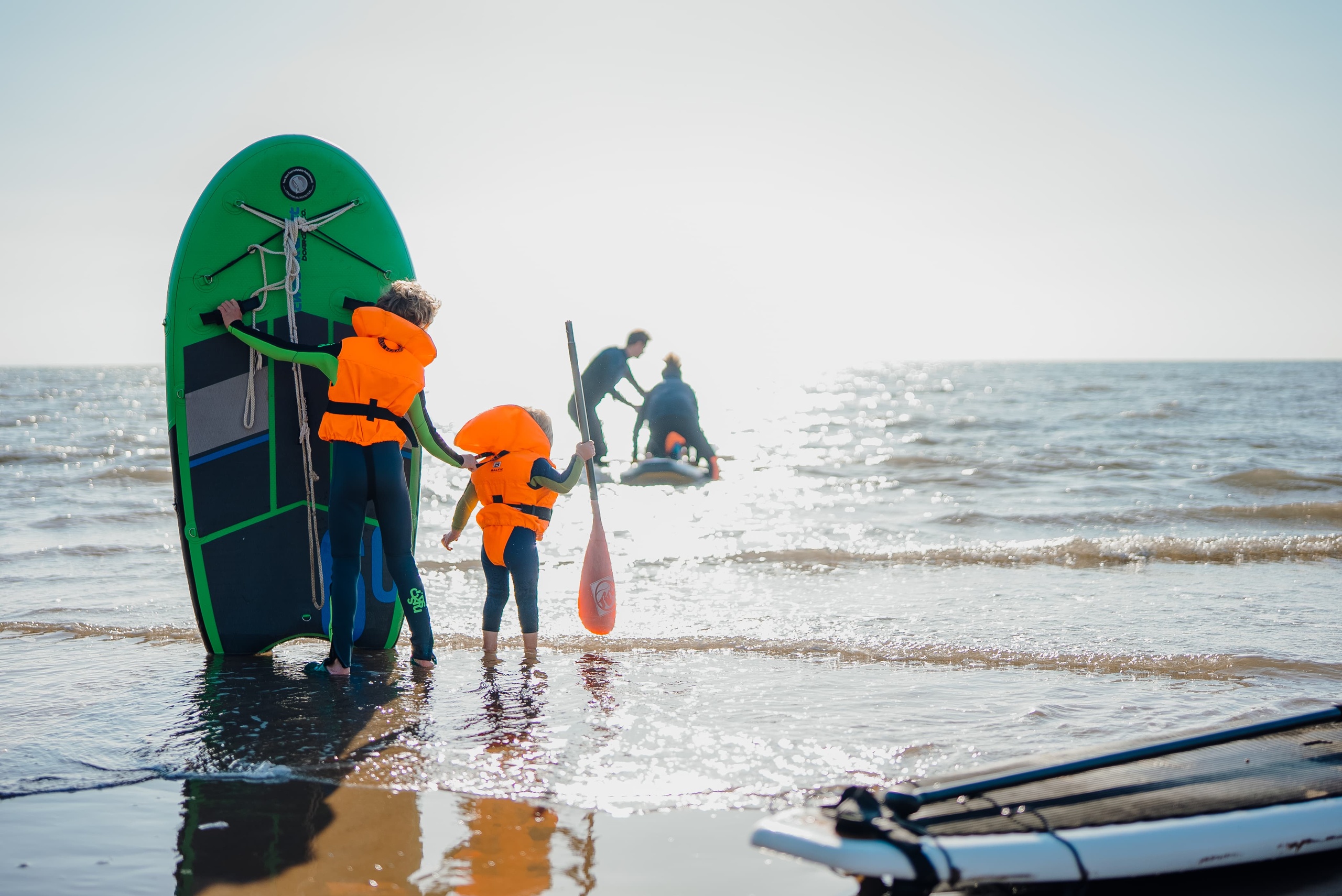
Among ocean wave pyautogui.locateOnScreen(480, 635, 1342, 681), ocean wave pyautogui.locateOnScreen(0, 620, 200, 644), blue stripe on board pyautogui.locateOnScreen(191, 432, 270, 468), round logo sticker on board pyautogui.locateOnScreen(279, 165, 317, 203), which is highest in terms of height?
round logo sticker on board pyautogui.locateOnScreen(279, 165, 317, 203)

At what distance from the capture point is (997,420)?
2250 cm

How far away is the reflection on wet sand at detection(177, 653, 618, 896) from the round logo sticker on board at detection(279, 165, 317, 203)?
2219 millimetres

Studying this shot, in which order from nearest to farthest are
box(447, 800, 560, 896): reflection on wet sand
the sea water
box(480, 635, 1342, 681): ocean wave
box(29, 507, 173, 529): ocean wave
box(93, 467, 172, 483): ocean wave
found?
box(447, 800, 560, 896): reflection on wet sand
the sea water
box(480, 635, 1342, 681): ocean wave
box(29, 507, 173, 529): ocean wave
box(93, 467, 172, 483): ocean wave

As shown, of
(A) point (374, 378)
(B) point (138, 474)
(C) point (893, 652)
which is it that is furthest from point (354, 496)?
(B) point (138, 474)

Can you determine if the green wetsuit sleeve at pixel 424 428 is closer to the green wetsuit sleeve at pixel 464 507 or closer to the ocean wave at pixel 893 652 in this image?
the green wetsuit sleeve at pixel 464 507

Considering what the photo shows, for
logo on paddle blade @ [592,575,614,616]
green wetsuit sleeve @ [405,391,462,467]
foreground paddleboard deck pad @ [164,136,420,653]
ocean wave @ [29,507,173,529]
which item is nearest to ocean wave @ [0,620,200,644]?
foreground paddleboard deck pad @ [164,136,420,653]

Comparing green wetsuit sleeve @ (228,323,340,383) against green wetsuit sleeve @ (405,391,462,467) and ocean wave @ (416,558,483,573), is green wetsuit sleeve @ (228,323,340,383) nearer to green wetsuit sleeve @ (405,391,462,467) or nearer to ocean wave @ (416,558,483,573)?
green wetsuit sleeve @ (405,391,462,467)

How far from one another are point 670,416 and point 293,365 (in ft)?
27.7

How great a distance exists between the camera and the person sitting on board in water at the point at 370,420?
3.97 m

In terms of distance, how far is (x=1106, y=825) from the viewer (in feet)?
7.11

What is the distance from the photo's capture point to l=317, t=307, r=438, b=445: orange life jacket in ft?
13.0

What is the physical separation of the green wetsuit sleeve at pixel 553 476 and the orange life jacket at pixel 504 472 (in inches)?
1.2

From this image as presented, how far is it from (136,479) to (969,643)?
11.4 m

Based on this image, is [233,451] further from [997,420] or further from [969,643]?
[997,420]
